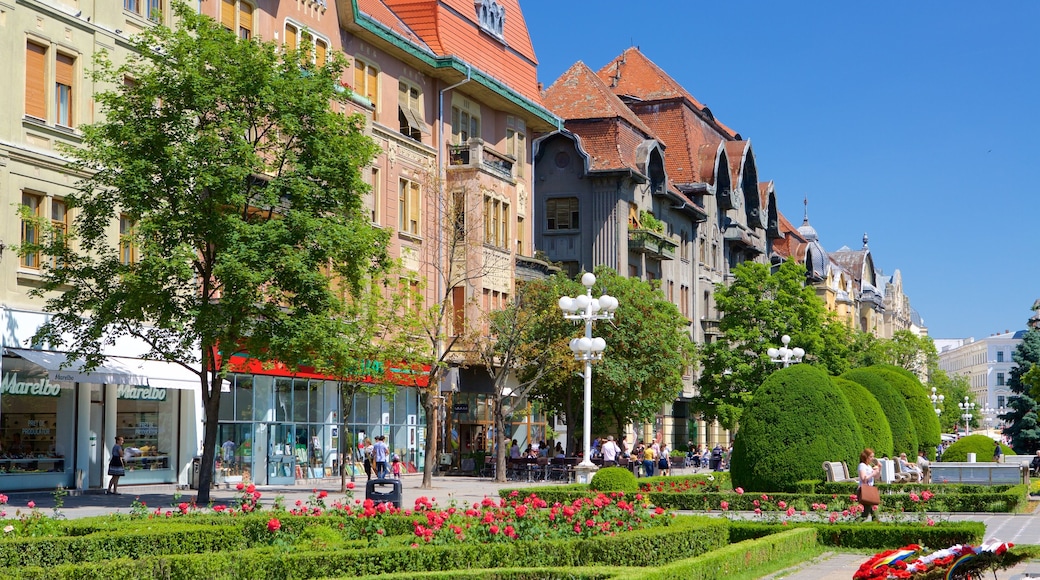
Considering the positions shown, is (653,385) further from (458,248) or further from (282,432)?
(282,432)

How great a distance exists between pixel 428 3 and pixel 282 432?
15.8 metres

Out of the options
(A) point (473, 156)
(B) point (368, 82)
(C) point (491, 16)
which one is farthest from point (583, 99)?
(B) point (368, 82)

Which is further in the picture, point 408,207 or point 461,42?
point 461,42

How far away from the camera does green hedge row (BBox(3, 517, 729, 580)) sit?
13.3m

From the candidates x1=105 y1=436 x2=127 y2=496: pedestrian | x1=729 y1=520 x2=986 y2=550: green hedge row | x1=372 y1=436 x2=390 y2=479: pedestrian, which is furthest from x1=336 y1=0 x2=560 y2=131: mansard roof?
x1=729 y1=520 x2=986 y2=550: green hedge row

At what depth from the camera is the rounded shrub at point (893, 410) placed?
40.1 m

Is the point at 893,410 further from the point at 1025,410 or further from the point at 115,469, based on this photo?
the point at 1025,410

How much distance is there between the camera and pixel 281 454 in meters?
39.1

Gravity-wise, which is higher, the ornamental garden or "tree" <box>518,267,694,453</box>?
"tree" <box>518,267,694,453</box>

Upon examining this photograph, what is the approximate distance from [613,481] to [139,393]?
13003 millimetres

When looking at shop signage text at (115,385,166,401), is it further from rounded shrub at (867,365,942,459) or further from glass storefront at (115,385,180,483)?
rounded shrub at (867,365,942,459)

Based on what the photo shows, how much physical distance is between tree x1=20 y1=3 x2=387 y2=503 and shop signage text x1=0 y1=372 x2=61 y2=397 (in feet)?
8.75

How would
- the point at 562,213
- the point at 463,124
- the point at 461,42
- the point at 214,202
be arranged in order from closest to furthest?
the point at 214,202 → the point at 461,42 → the point at 463,124 → the point at 562,213

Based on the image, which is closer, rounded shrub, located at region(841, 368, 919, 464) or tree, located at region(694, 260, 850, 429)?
rounded shrub, located at region(841, 368, 919, 464)
